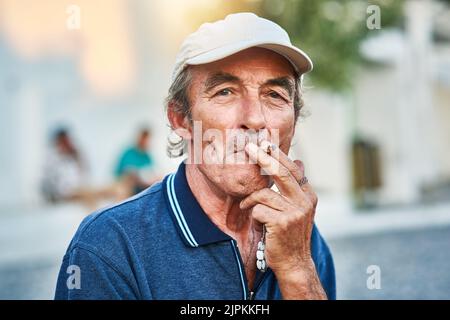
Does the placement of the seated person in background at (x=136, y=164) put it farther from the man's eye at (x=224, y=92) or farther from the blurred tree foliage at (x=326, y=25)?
the man's eye at (x=224, y=92)

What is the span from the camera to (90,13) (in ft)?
43.4

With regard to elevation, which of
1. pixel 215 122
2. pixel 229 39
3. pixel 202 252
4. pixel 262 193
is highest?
pixel 229 39

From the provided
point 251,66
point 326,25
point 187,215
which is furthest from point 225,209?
point 326,25

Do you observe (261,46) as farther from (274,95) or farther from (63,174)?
(63,174)

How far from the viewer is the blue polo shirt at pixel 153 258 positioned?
5.07 feet

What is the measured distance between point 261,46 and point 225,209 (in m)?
0.38

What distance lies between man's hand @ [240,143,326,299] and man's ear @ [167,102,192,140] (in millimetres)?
264

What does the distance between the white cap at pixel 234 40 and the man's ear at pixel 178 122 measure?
0.18 metres

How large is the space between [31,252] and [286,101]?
7044 millimetres

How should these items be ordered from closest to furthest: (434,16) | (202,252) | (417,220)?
(202,252) < (417,220) < (434,16)

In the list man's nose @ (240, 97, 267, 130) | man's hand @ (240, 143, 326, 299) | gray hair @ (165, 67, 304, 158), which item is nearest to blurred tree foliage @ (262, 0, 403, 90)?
gray hair @ (165, 67, 304, 158)

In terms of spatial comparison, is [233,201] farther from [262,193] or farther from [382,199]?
[382,199]

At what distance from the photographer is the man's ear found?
1.75 meters

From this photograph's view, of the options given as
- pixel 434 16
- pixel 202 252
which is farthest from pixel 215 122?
pixel 434 16
